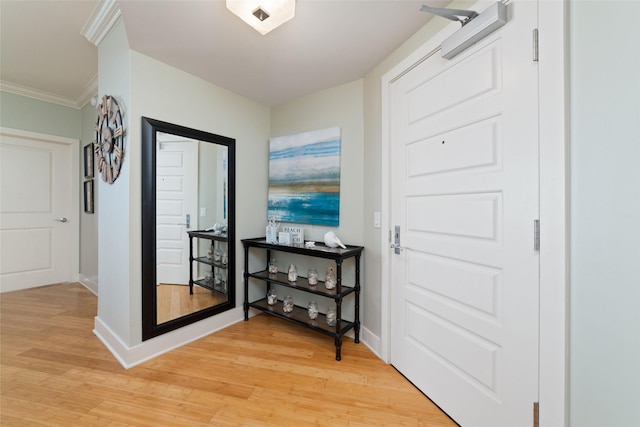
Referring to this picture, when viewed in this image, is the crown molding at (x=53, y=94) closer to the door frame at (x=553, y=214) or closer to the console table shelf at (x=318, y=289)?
the console table shelf at (x=318, y=289)

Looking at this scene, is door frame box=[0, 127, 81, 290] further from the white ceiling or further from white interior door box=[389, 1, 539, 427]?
white interior door box=[389, 1, 539, 427]

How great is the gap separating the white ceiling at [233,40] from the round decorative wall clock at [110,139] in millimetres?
513

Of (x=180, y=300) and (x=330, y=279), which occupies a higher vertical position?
(x=330, y=279)

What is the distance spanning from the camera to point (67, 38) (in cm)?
218

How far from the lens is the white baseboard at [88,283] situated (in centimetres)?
322

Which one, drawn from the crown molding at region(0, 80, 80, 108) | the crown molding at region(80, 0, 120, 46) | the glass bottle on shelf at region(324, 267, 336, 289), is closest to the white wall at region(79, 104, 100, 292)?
the crown molding at region(0, 80, 80, 108)

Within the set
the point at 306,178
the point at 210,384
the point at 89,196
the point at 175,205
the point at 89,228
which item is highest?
the point at 306,178

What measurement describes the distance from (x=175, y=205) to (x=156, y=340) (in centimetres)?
106

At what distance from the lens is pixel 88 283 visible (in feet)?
11.1

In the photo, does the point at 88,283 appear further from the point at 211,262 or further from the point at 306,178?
the point at 306,178

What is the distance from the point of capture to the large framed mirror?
1.89m

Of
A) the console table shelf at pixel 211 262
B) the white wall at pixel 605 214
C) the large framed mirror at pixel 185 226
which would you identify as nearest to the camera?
the white wall at pixel 605 214

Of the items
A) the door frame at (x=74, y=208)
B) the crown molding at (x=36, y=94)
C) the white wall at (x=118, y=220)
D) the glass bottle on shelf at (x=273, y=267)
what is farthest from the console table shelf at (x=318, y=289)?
the crown molding at (x=36, y=94)

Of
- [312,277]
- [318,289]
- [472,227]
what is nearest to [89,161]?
[312,277]
